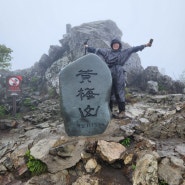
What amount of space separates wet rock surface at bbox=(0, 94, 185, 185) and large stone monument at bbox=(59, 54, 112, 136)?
311 mm

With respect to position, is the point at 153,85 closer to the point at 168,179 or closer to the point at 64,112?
the point at 64,112

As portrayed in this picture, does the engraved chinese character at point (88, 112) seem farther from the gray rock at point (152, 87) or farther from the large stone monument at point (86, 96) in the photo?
the gray rock at point (152, 87)

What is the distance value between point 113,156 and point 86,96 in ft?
6.56

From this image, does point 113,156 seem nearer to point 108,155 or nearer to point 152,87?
point 108,155

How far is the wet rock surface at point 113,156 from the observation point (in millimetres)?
4781

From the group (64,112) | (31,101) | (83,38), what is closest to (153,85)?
(83,38)

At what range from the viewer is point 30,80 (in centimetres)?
1836

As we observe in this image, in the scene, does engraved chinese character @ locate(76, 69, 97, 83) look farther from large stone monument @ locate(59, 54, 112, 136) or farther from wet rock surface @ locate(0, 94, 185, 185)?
wet rock surface @ locate(0, 94, 185, 185)

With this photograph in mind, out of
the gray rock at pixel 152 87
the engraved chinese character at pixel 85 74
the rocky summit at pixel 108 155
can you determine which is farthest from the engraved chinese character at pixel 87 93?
the gray rock at pixel 152 87

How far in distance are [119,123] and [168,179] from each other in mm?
2857

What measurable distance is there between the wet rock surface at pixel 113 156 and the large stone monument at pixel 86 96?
0.31 metres

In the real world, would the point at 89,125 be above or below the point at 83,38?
below

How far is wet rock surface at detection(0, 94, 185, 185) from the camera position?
15.7ft

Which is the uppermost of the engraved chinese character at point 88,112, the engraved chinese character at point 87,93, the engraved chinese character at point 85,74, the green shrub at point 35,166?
the engraved chinese character at point 85,74
